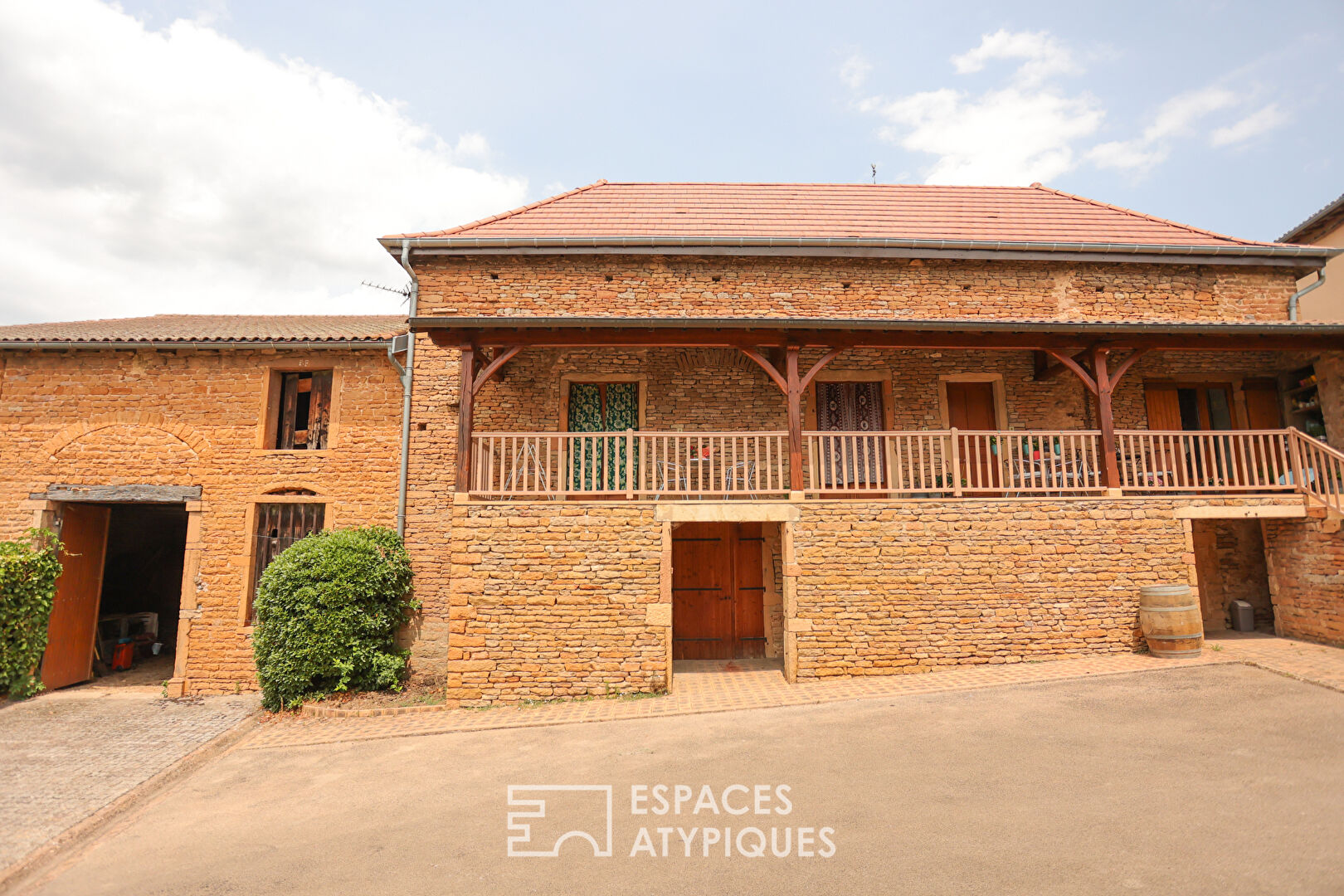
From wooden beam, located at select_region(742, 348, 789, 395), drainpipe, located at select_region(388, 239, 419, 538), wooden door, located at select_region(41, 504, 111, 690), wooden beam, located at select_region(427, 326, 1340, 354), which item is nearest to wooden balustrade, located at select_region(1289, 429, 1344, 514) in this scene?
wooden beam, located at select_region(427, 326, 1340, 354)

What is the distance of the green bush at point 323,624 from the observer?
7578 millimetres

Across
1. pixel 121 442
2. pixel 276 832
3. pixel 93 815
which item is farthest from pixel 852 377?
pixel 121 442

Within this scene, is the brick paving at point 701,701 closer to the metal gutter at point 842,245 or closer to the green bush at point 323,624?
the green bush at point 323,624

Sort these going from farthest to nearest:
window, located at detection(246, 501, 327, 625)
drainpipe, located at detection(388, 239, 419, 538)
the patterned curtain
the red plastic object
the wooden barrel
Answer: the red plastic object
the patterned curtain
window, located at detection(246, 501, 327, 625)
drainpipe, located at detection(388, 239, 419, 538)
the wooden barrel

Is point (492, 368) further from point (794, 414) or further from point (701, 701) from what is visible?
point (701, 701)

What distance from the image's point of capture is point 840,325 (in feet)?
25.1

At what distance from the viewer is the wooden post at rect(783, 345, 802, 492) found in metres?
7.67

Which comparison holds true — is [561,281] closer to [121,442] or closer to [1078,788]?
[121,442]

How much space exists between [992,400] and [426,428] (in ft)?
29.1

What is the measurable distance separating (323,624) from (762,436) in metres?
6.15

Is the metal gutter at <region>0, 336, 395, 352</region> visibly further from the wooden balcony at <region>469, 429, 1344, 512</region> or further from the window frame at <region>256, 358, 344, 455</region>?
the wooden balcony at <region>469, 429, 1344, 512</region>

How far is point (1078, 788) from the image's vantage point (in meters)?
4.27

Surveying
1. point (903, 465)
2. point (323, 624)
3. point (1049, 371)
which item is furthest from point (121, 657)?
point (1049, 371)

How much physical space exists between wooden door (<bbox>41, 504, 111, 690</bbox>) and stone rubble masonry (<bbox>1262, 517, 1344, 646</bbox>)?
17.0 m
